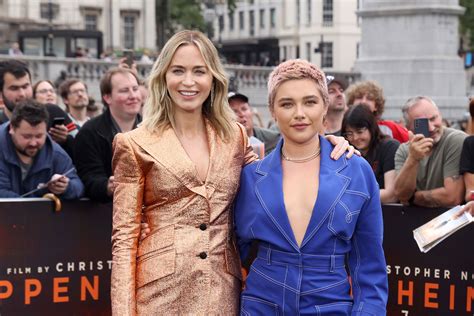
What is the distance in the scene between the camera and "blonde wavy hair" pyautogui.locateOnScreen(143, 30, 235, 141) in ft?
15.5

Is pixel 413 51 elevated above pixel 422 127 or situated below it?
above

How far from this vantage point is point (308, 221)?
4.52m

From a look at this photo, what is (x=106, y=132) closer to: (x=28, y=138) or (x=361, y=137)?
(x=28, y=138)

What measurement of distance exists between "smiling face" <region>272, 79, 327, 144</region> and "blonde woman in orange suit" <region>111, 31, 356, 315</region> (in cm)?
23

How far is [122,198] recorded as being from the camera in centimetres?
466

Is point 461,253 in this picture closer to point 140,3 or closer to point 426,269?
point 426,269

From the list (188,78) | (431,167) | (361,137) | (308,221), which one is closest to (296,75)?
(188,78)

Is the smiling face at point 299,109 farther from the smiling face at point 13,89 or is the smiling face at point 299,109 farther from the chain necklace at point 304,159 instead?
the smiling face at point 13,89

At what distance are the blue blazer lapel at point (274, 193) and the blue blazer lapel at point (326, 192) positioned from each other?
0.31ft

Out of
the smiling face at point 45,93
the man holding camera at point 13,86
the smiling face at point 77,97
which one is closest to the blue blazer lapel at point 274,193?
the man holding camera at point 13,86

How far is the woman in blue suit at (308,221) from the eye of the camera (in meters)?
4.47

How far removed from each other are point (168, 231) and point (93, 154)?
9.23ft

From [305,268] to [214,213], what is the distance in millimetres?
520

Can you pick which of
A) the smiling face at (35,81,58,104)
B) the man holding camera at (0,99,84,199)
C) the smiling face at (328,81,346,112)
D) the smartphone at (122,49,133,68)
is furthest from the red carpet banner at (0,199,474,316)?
the smiling face at (35,81,58,104)
